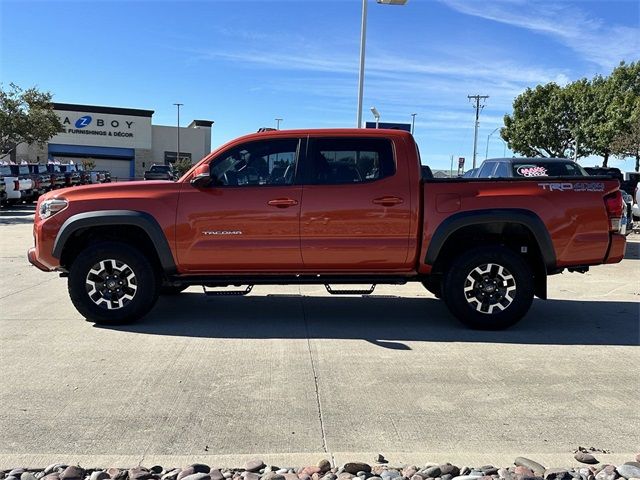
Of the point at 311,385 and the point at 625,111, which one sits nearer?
the point at 311,385

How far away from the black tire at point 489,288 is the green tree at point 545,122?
42721mm

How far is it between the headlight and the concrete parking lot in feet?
3.91

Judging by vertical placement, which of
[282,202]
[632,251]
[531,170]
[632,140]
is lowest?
[632,251]

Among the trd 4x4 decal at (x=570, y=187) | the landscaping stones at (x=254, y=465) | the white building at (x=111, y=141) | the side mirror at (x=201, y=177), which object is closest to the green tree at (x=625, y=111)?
the trd 4x4 decal at (x=570, y=187)

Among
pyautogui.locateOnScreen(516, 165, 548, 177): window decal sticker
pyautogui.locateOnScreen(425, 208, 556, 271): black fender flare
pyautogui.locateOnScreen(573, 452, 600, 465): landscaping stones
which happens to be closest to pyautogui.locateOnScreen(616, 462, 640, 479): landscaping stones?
pyautogui.locateOnScreen(573, 452, 600, 465): landscaping stones

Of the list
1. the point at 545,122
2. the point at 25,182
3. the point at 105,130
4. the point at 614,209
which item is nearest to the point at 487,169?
the point at 614,209

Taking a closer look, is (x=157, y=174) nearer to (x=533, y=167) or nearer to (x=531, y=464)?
(x=533, y=167)

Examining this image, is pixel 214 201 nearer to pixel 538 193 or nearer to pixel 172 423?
pixel 172 423

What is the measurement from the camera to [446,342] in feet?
18.1

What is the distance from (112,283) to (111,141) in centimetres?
6095

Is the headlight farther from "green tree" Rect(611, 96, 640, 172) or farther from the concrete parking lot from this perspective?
"green tree" Rect(611, 96, 640, 172)

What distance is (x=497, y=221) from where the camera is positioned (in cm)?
570

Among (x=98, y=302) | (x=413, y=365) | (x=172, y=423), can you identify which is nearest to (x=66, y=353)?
(x=98, y=302)

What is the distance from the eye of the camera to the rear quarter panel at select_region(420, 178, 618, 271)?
5715 millimetres
